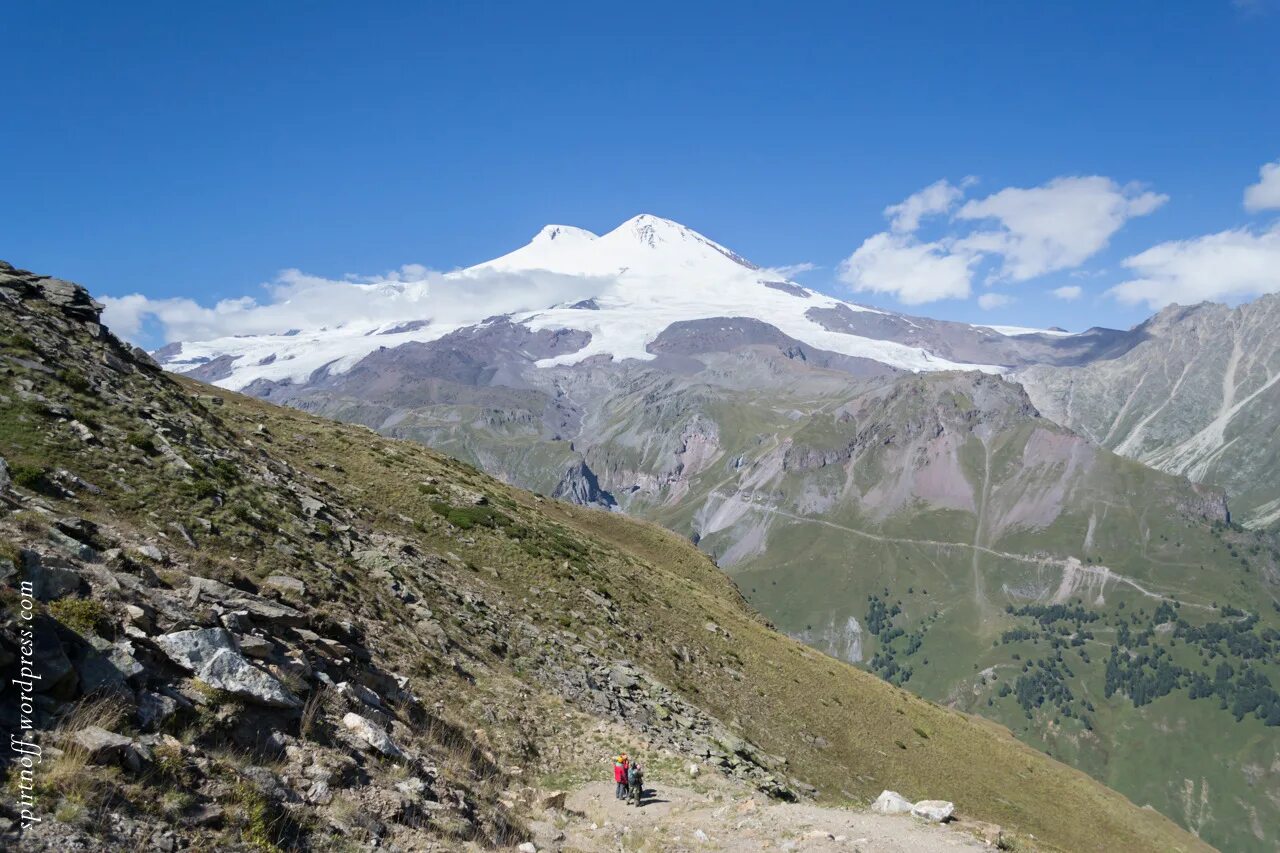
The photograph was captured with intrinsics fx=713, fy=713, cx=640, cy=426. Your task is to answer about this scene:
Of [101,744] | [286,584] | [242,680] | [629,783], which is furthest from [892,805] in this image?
[101,744]

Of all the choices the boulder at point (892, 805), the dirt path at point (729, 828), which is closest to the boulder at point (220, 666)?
the dirt path at point (729, 828)

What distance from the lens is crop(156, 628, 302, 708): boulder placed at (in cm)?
1509

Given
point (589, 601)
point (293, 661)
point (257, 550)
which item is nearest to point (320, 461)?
point (589, 601)

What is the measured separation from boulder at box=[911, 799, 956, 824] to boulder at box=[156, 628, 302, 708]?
72.1ft

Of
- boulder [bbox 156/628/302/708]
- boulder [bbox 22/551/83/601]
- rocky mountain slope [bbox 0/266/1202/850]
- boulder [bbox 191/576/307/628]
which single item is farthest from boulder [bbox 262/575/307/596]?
boulder [bbox 22/551/83/601]

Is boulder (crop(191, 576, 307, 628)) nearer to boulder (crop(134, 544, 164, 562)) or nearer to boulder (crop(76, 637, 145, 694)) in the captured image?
boulder (crop(134, 544, 164, 562))

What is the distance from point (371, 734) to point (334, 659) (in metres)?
4.33

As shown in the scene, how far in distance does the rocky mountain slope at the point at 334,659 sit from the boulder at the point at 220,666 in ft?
0.18

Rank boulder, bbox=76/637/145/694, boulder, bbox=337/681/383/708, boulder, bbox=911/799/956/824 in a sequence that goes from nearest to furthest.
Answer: boulder, bbox=76/637/145/694 < boulder, bbox=337/681/383/708 < boulder, bbox=911/799/956/824

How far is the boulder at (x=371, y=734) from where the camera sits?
1784cm

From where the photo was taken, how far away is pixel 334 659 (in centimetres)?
2147

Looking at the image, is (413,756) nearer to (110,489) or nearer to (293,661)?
(293,661)

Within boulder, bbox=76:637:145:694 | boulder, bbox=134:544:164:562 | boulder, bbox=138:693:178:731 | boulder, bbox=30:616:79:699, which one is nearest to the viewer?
boulder, bbox=30:616:79:699

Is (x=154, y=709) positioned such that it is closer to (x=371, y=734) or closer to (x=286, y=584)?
(x=371, y=734)
